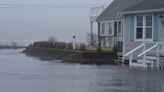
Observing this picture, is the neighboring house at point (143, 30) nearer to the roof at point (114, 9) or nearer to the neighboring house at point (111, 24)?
the neighboring house at point (111, 24)

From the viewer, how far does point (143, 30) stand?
34.0 metres

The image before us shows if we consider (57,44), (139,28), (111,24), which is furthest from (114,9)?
(139,28)

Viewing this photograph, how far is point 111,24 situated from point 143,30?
12.3 metres

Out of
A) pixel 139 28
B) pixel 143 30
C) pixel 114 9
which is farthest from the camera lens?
pixel 114 9

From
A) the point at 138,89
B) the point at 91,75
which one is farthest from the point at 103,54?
the point at 138,89

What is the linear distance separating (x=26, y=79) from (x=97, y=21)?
28678mm

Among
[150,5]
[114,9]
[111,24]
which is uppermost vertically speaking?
[114,9]

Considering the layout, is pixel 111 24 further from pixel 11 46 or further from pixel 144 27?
pixel 11 46

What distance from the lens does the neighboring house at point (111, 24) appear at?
44406 millimetres

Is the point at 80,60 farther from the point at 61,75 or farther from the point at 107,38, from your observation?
the point at 61,75

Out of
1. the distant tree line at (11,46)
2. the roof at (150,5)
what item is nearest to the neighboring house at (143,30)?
the roof at (150,5)

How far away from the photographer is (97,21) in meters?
49.2

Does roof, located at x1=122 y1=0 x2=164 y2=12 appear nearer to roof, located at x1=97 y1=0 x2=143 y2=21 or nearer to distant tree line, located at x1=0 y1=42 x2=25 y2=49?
roof, located at x1=97 y1=0 x2=143 y2=21

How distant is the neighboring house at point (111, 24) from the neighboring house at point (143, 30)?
773 centimetres
